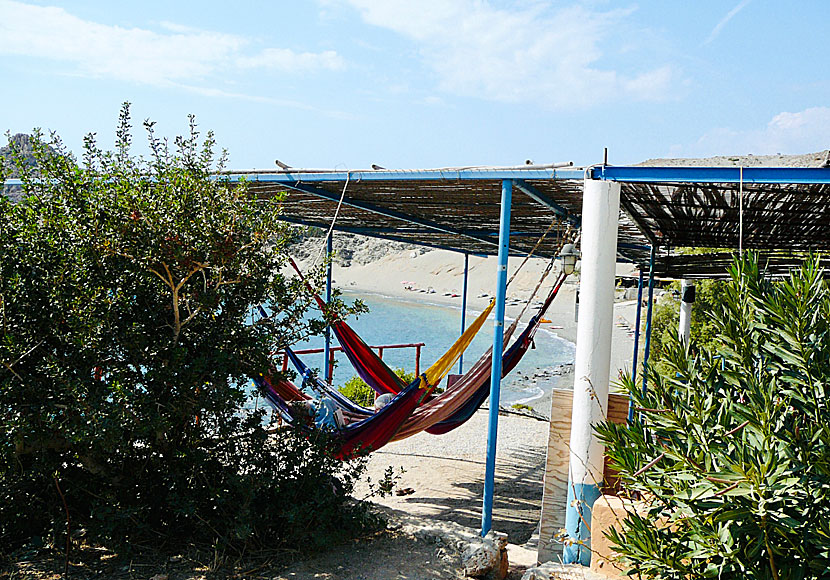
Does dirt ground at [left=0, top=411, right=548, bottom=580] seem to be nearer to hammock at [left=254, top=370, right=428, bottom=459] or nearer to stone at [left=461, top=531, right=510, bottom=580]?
stone at [left=461, top=531, right=510, bottom=580]

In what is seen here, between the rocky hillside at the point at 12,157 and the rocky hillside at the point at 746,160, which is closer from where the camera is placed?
the rocky hillside at the point at 12,157

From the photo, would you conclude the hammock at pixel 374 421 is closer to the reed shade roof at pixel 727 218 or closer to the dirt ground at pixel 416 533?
the dirt ground at pixel 416 533

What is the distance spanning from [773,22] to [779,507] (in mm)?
4408

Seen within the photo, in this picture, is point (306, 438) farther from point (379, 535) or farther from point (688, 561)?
point (688, 561)

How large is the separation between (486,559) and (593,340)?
43.2 inches

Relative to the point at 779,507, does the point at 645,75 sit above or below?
above

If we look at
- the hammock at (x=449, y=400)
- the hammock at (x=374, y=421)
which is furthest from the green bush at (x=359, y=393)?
the hammock at (x=374, y=421)

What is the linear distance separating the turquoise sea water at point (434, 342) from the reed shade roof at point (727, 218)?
466 centimetres

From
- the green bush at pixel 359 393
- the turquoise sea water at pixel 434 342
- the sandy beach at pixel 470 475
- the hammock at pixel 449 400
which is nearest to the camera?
the hammock at pixel 449 400

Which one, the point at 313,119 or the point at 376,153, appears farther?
the point at 313,119

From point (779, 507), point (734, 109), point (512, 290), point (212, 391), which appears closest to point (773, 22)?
point (734, 109)

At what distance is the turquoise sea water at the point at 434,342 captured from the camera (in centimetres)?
1536

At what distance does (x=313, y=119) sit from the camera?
729 centimetres

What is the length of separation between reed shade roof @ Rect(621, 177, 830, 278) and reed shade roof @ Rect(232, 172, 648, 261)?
1.01ft
